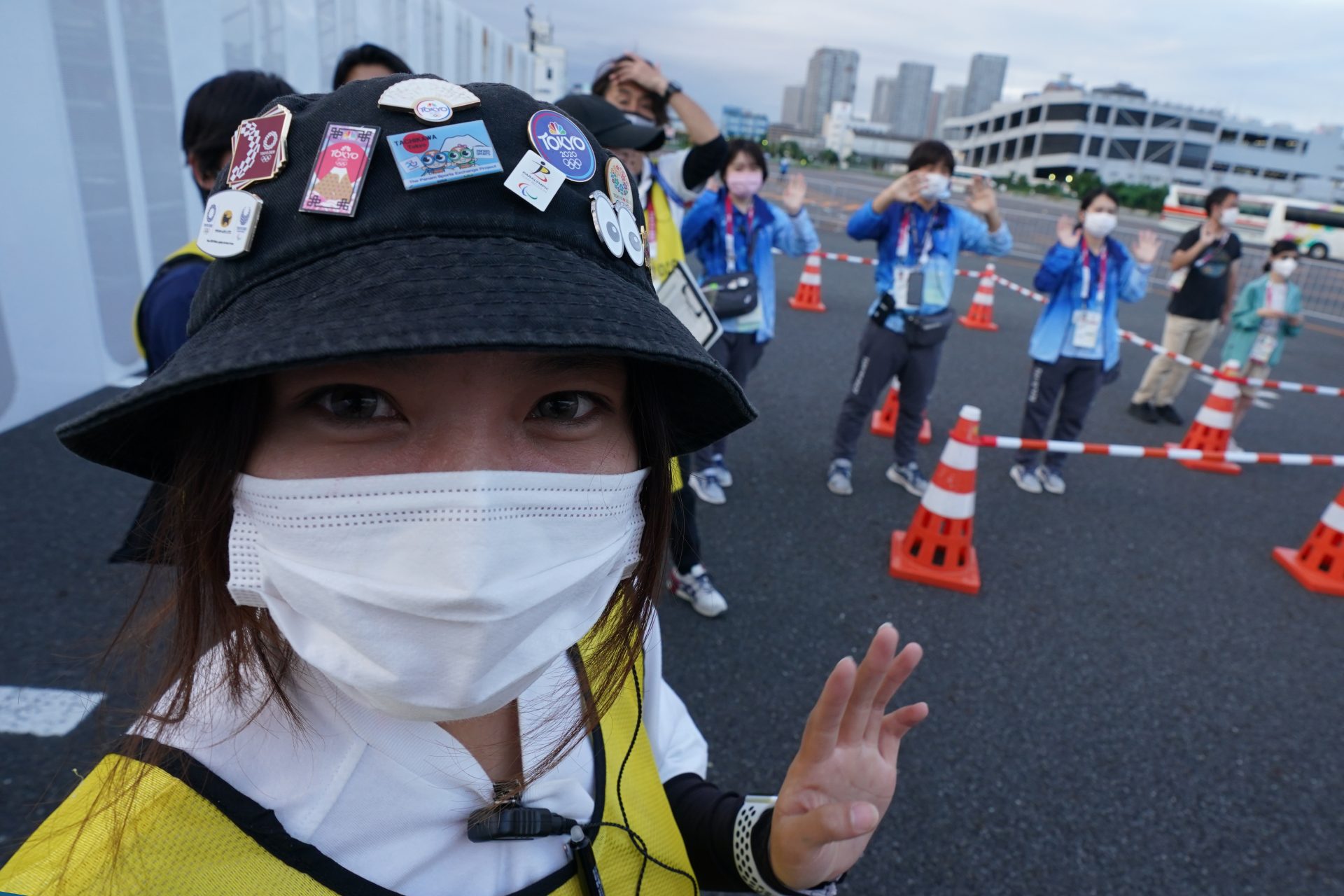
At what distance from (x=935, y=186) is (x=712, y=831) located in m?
3.75

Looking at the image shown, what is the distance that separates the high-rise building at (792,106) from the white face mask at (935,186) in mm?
151730

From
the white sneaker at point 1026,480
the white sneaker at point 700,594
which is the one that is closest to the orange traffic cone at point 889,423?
the white sneaker at point 1026,480

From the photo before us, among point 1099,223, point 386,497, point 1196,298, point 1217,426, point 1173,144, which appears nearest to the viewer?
point 386,497

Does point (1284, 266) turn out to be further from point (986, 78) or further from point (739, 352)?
point (986, 78)

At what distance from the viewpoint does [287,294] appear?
65 cm

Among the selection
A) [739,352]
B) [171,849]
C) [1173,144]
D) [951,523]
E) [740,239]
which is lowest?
[951,523]

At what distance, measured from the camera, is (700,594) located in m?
3.12

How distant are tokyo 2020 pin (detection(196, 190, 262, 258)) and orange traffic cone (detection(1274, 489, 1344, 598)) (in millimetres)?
4932

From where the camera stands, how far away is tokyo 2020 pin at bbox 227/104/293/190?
2.29 ft

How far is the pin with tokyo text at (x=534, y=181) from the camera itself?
704 millimetres

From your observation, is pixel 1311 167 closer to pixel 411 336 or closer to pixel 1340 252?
pixel 1340 252

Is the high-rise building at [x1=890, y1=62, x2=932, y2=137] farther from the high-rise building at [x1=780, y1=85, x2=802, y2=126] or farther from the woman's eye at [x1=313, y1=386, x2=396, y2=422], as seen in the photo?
the woman's eye at [x1=313, y1=386, x2=396, y2=422]

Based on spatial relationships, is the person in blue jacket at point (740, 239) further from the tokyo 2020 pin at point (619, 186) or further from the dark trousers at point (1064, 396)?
the tokyo 2020 pin at point (619, 186)

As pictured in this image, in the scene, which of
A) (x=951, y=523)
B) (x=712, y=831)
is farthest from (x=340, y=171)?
(x=951, y=523)
